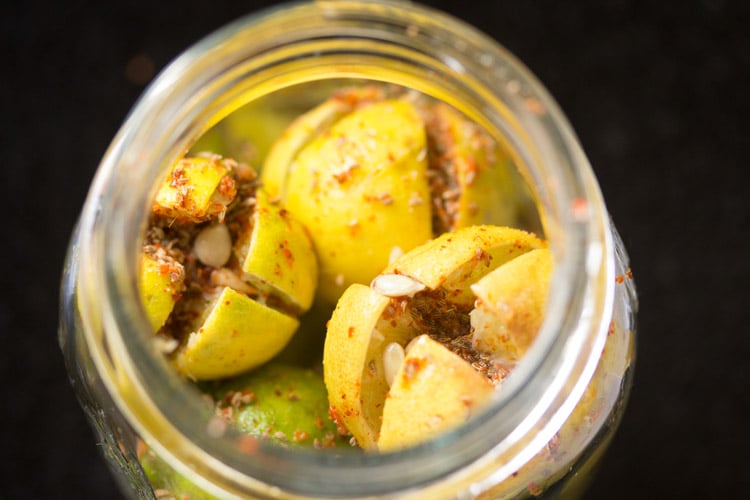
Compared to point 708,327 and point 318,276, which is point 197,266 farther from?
point 708,327

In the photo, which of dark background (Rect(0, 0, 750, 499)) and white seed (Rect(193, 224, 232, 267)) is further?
dark background (Rect(0, 0, 750, 499))

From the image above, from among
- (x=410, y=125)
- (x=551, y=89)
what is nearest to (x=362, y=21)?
(x=410, y=125)

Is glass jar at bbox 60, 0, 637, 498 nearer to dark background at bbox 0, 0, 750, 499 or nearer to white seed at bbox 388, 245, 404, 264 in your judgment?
white seed at bbox 388, 245, 404, 264

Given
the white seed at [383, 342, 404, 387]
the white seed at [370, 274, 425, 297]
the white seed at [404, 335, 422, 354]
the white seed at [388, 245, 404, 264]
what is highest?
the white seed at [388, 245, 404, 264]

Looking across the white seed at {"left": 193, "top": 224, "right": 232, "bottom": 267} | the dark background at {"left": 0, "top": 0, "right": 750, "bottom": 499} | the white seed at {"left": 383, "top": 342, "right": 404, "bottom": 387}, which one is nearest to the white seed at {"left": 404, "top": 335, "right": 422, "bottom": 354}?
the white seed at {"left": 383, "top": 342, "right": 404, "bottom": 387}

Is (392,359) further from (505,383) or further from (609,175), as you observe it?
(609,175)
